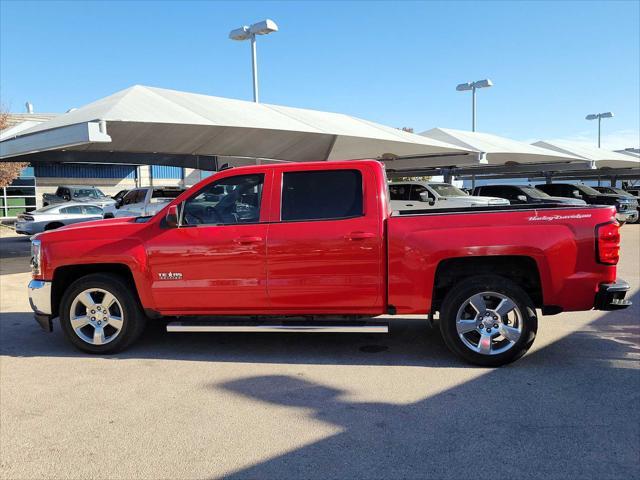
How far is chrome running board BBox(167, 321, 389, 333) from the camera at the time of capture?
196 inches

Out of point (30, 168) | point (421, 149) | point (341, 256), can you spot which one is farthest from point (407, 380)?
point (30, 168)

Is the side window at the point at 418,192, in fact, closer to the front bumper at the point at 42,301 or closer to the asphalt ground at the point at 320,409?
the asphalt ground at the point at 320,409

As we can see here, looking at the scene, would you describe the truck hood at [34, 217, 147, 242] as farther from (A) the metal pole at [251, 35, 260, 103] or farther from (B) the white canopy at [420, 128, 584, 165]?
(B) the white canopy at [420, 128, 584, 165]

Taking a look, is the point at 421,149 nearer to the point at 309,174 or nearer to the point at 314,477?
the point at 309,174

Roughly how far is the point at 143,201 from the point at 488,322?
1290 centimetres

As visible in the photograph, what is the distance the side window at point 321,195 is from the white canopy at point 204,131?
5.54m

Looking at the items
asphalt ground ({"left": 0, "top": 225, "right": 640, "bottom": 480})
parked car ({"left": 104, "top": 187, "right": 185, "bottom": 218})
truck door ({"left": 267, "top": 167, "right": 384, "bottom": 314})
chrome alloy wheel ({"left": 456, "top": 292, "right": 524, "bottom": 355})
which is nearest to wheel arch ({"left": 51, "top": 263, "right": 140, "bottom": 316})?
asphalt ground ({"left": 0, "top": 225, "right": 640, "bottom": 480})

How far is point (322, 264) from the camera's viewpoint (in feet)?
16.4

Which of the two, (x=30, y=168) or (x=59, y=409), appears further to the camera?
(x=30, y=168)

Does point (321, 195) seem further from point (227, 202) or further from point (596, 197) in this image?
point (596, 197)

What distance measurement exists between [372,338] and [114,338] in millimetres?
2717

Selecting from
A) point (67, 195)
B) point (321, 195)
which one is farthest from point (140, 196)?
point (67, 195)

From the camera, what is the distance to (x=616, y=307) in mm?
4785

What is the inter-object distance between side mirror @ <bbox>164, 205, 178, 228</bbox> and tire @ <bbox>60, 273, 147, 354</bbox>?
0.82 metres
